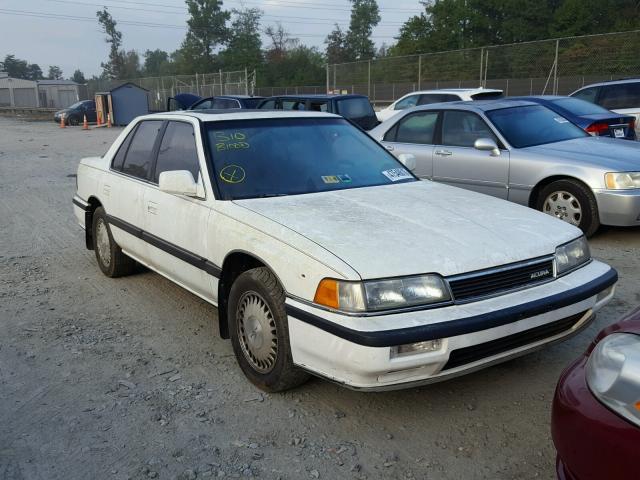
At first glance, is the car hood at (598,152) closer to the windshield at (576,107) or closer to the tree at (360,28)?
the windshield at (576,107)

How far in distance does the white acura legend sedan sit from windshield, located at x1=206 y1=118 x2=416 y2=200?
11 mm

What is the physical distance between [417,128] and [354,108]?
20.0 feet

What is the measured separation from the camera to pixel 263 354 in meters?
3.32

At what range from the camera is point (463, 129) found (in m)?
7.21

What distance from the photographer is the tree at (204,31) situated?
83.7 metres

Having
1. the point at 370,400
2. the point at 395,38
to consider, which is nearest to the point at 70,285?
the point at 370,400

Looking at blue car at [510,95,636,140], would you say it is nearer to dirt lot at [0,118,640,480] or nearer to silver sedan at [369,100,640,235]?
silver sedan at [369,100,640,235]

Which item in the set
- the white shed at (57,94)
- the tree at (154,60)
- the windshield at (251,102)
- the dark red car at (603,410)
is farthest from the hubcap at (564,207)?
the tree at (154,60)

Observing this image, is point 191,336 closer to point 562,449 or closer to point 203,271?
point 203,271

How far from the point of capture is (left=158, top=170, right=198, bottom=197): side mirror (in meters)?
3.78

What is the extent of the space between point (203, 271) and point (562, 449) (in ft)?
7.89

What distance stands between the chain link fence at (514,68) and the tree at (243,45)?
4807cm

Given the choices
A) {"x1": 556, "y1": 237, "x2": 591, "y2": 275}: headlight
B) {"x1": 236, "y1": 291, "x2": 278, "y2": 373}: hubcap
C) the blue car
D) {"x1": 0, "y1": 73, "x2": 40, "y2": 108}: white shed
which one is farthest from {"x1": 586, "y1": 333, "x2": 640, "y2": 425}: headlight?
{"x1": 0, "y1": 73, "x2": 40, "y2": 108}: white shed

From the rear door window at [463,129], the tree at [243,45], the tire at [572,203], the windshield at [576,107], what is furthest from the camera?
the tree at [243,45]
